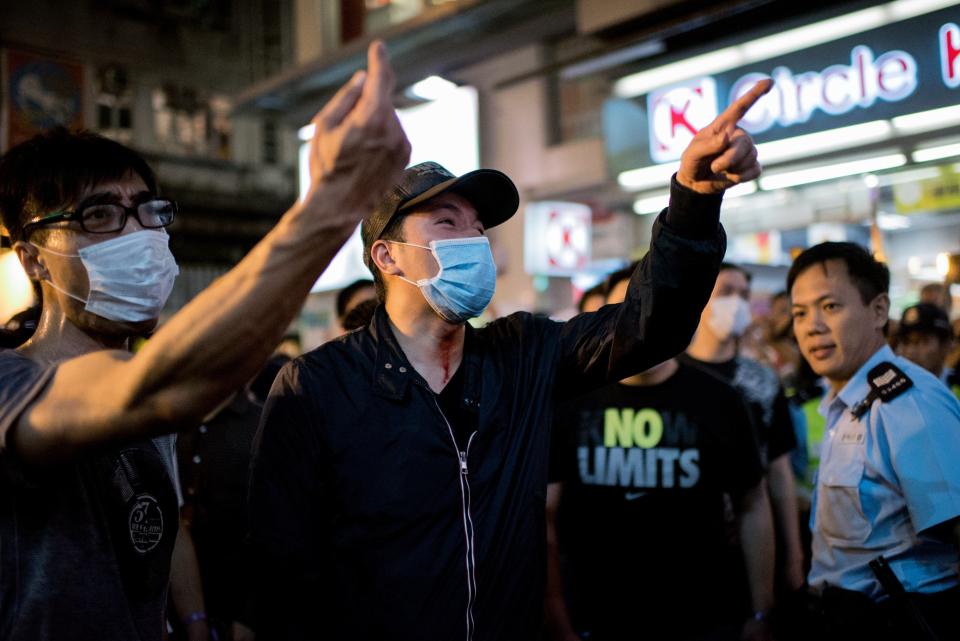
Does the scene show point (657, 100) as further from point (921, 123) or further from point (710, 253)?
point (710, 253)

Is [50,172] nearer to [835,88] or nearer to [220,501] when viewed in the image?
[220,501]

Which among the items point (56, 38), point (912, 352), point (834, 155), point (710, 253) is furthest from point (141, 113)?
point (710, 253)

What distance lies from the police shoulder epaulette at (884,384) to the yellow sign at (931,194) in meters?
6.16

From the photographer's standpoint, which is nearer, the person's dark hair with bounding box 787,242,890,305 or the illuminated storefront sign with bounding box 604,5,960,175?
the person's dark hair with bounding box 787,242,890,305

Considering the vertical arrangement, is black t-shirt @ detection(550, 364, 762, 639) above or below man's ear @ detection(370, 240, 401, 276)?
below

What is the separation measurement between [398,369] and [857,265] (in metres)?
1.92

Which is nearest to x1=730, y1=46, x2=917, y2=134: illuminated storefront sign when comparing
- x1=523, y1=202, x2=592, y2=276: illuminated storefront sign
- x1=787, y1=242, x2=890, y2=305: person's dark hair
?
x1=523, y1=202, x2=592, y2=276: illuminated storefront sign

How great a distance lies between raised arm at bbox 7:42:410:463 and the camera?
48.4 inches

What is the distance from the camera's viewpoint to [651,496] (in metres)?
3.32

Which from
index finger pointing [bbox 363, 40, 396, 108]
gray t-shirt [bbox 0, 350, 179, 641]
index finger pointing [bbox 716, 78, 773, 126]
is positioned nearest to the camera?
index finger pointing [bbox 363, 40, 396, 108]

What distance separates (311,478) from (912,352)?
4.00m

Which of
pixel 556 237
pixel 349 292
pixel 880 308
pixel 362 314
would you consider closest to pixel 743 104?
pixel 880 308

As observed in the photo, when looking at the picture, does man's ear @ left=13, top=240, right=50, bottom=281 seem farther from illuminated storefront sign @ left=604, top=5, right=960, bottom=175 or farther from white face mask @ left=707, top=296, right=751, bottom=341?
illuminated storefront sign @ left=604, top=5, right=960, bottom=175

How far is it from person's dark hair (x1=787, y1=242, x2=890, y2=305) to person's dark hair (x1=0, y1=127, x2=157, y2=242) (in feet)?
8.25
